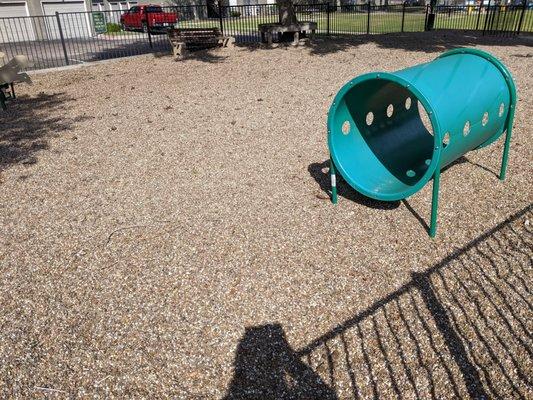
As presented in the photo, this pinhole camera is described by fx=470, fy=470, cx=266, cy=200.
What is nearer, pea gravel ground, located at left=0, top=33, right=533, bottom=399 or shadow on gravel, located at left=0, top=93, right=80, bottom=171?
pea gravel ground, located at left=0, top=33, right=533, bottom=399

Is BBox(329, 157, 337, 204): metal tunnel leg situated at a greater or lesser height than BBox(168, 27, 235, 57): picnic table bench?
lesser

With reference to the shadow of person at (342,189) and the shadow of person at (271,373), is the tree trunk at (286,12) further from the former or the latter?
the shadow of person at (271,373)

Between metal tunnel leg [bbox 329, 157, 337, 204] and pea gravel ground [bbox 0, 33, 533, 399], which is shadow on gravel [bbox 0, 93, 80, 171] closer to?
pea gravel ground [bbox 0, 33, 533, 399]

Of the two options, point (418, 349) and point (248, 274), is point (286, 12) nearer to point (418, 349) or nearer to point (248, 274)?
point (248, 274)

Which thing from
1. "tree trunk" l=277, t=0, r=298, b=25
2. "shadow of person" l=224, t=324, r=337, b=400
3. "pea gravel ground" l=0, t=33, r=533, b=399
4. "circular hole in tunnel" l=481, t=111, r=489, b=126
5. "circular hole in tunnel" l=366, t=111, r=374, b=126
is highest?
"tree trunk" l=277, t=0, r=298, b=25

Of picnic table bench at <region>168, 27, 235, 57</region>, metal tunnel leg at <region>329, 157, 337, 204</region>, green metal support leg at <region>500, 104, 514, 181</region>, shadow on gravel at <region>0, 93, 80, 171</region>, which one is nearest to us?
metal tunnel leg at <region>329, 157, 337, 204</region>

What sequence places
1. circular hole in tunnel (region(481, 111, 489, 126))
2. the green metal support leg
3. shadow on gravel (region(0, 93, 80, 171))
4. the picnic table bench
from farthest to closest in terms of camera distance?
the picnic table bench, shadow on gravel (region(0, 93, 80, 171)), the green metal support leg, circular hole in tunnel (region(481, 111, 489, 126))

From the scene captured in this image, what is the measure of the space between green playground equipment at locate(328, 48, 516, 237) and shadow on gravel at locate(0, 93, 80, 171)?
4803 millimetres

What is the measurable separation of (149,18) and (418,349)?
3159cm

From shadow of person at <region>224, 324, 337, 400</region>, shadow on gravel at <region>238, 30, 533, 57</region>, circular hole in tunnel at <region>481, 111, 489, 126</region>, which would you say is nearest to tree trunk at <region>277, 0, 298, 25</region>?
shadow on gravel at <region>238, 30, 533, 57</region>

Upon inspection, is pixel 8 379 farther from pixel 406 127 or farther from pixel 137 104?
pixel 137 104

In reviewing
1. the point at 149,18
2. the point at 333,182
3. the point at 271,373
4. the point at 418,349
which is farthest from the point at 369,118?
the point at 149,18

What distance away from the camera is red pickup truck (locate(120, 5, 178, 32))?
102 ft

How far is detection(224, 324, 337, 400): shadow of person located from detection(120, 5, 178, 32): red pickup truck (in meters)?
29.9
